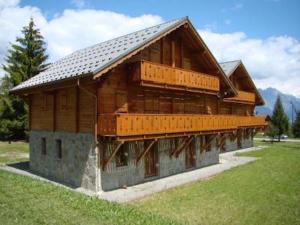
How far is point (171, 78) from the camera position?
66.9 feet

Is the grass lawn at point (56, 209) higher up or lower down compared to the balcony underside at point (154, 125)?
lower down

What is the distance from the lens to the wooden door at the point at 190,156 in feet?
82.2

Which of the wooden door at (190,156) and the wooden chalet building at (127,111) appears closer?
the wooden chalet building at (127,111)

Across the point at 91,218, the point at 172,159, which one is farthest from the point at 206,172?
the point at 91,218

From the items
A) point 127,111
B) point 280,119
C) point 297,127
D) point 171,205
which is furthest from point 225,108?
point 297,127

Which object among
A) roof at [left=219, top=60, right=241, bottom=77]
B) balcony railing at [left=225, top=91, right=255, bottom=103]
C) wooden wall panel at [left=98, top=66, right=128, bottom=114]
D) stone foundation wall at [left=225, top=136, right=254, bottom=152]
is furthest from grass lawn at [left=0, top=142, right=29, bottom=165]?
balcony railing at [left=225, top=91, right=255, bottom=103]

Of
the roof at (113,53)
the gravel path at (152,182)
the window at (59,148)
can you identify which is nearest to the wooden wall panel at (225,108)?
the gravel path at (152,182)

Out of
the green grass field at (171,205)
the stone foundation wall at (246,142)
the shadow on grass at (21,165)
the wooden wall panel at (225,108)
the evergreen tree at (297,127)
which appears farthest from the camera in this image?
the evergreen tree at (297,127)

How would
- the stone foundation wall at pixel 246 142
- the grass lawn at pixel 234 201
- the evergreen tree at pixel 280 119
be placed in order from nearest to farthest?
the grass lawn at pixel 234 201, the stone foundation wall at pixel 246 142, the evergreen tree at pixel 280 119

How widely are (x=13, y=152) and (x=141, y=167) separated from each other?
17234 mm

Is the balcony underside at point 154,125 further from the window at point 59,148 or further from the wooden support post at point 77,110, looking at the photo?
the window at point 59,148

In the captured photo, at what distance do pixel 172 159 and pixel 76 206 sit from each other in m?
10.9

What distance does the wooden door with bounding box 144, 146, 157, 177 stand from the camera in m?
21.0

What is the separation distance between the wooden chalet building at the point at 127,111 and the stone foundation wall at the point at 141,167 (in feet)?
0.19
